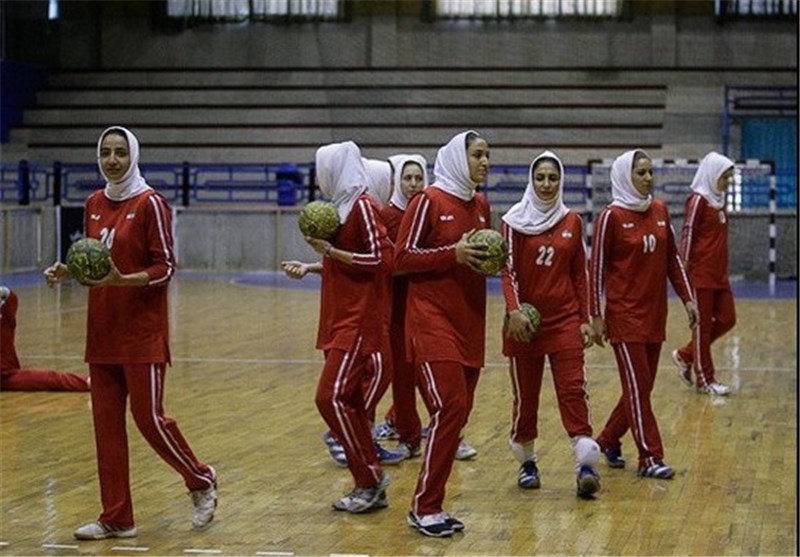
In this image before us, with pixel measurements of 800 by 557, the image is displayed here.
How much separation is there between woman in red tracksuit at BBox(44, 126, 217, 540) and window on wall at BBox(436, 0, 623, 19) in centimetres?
2305

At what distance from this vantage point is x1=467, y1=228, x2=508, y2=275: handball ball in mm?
6707

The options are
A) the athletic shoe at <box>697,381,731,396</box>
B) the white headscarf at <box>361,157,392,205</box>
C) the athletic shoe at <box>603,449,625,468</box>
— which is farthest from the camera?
the athletic shoe at <box>697,381,731,396</box>

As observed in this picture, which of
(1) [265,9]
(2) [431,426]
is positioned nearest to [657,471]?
(2) [431,426]

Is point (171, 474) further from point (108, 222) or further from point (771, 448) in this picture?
point (771, 448)

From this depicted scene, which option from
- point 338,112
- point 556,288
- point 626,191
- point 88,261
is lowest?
point 556,288

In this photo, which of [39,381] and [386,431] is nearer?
[386,431]

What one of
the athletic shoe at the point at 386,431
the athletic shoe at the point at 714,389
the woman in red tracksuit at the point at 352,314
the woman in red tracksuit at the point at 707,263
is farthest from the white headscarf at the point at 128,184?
the athletic shoe at the point at 714,389

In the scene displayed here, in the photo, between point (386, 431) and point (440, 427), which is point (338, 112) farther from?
point (440, 427)

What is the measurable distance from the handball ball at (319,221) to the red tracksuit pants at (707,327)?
506 centimetres

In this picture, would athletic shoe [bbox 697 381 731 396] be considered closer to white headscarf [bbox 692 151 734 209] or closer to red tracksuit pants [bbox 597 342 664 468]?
white headscarf [bbox 692 151 734 209]

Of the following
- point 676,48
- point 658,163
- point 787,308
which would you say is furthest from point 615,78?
point 787,308

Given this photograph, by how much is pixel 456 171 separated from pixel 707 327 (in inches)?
206

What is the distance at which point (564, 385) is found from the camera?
7.70 metres

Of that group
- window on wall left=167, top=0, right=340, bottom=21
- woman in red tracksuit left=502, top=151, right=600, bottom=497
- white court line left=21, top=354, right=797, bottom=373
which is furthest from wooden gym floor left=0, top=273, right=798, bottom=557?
window on wall left=167, top=0, right=340, bottom=21
